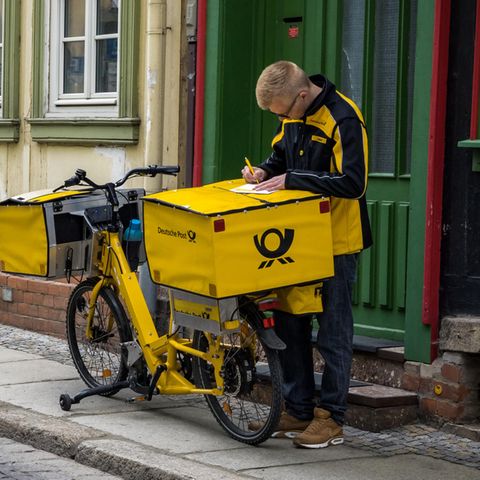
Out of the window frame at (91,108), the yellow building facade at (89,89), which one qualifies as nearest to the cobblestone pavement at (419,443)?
the yellow building facade at (89,89)

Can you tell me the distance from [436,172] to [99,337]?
2.33 meters

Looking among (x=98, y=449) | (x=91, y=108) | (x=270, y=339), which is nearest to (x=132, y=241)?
(x=270, y=339)

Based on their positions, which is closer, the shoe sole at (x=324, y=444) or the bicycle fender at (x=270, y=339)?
the bicycle fender at (x=270, y=339)

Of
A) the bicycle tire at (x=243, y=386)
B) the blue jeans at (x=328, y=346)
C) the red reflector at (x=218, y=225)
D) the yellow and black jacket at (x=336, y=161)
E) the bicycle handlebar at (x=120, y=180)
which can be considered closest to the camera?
the red reflector at (x=218, y=225)

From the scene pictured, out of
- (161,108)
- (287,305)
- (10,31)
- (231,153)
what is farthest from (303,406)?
(10,31)

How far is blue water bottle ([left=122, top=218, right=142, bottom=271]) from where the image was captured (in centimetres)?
817

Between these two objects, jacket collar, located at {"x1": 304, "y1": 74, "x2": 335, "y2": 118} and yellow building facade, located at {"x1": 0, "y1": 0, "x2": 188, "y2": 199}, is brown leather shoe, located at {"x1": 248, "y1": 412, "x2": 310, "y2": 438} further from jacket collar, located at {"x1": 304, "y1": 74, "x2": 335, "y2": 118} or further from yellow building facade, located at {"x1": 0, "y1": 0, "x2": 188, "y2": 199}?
yellow building facade, located at {"x1": 0, "y1": 0, "x2": 188, "y2": 199}

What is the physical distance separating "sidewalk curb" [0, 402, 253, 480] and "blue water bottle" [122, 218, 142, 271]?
108cm

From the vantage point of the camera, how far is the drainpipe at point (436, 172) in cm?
752

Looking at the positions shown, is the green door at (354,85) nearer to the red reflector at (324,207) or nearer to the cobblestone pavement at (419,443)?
A: the cobblestone pavement at (419,443)

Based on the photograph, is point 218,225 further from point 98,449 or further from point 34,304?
point 34,304

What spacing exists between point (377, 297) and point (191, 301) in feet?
5.71

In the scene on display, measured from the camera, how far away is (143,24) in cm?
1046

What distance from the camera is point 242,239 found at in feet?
21.6
